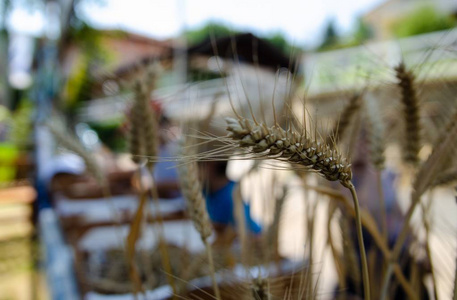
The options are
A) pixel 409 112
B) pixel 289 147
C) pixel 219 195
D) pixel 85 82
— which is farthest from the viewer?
pixel 85 82

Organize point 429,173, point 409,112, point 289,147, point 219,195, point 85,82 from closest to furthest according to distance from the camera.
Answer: point 289,147
point 429,173
point 409,112
point 219,195
point 85,82

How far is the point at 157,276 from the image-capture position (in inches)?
40.1

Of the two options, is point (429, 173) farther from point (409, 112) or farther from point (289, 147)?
point (289, 147)

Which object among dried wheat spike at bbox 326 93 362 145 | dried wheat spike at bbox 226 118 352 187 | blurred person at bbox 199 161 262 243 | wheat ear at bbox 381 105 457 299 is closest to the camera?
dried wheat spike at bbox 226 118 352 187

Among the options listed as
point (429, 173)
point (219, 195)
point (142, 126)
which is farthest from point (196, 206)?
point (219, 195)

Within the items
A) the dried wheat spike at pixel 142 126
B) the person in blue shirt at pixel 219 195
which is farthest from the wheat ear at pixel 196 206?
the person in blue shirt at pixel 219 195

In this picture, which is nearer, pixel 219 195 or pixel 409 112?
pixel 409 112

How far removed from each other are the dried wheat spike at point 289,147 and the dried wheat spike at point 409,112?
0.26 m

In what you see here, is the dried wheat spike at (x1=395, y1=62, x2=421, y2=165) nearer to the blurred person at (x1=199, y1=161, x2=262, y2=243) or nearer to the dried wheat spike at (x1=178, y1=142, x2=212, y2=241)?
the dried wheat spike at (x1=178, y1=142, x2=212, y2=241)

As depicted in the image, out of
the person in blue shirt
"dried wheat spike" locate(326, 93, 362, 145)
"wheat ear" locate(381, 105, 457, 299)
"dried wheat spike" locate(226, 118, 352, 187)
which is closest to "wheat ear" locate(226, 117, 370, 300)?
"dried wheat spike" locate(226, 118, 352, 187)

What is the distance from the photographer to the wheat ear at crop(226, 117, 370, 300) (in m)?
0.35

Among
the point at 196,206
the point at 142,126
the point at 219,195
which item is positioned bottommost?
the point at 219,195

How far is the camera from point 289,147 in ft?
1.21

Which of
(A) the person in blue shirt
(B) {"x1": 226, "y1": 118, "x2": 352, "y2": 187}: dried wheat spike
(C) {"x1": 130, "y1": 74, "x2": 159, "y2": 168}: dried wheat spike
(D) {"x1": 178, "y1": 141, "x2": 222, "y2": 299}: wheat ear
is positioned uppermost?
(C) {"x1": 130, "y1": 74, "x2": 159, "y2": 168}: dried wheat spike
